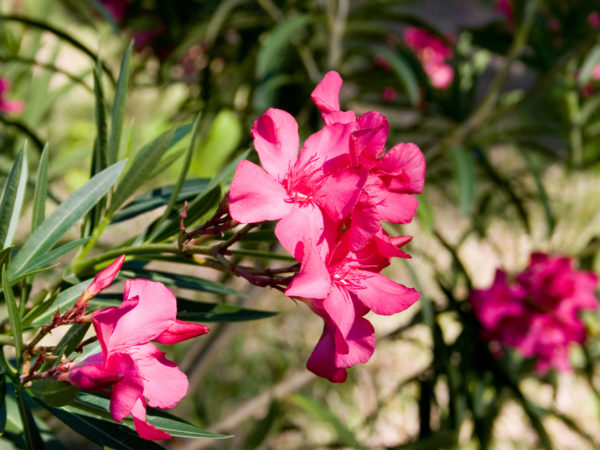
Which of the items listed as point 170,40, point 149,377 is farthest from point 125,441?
point 170,40

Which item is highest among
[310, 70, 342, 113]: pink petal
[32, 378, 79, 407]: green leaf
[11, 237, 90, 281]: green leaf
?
[310, 70, 342, 113]: pink petal

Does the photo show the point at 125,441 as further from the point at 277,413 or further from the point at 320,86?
the point at 277,413

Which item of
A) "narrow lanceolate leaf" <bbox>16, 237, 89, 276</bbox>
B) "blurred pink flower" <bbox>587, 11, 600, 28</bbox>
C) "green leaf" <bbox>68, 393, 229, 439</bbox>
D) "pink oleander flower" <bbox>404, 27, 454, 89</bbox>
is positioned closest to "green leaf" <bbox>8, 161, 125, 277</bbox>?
"narrow lanceolate leaf" <bbox>16, 237, 89, 276</bbox>

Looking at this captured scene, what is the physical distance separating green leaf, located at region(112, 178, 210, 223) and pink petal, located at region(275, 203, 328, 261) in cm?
17

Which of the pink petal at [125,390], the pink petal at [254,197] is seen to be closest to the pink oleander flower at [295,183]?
the pink petal at [254,197]

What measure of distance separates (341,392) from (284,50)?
1396 mm

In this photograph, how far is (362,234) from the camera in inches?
14.9

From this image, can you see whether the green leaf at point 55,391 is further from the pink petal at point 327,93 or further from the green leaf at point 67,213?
the pink petal at point 327,93

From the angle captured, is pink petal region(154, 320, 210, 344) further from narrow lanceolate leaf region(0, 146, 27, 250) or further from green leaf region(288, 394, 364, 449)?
green leaf region(288, 394, 364, 449)

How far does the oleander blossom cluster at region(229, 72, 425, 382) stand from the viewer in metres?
0.37

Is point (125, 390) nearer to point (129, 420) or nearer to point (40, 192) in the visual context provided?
point (129, 420)

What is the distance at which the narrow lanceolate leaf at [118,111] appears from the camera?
498 millimetres

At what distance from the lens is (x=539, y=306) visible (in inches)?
45.4

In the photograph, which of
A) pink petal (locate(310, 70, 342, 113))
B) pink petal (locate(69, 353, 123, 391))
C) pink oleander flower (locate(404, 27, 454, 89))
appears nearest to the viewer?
pink petal (locate(69, 353, 123, 391))
